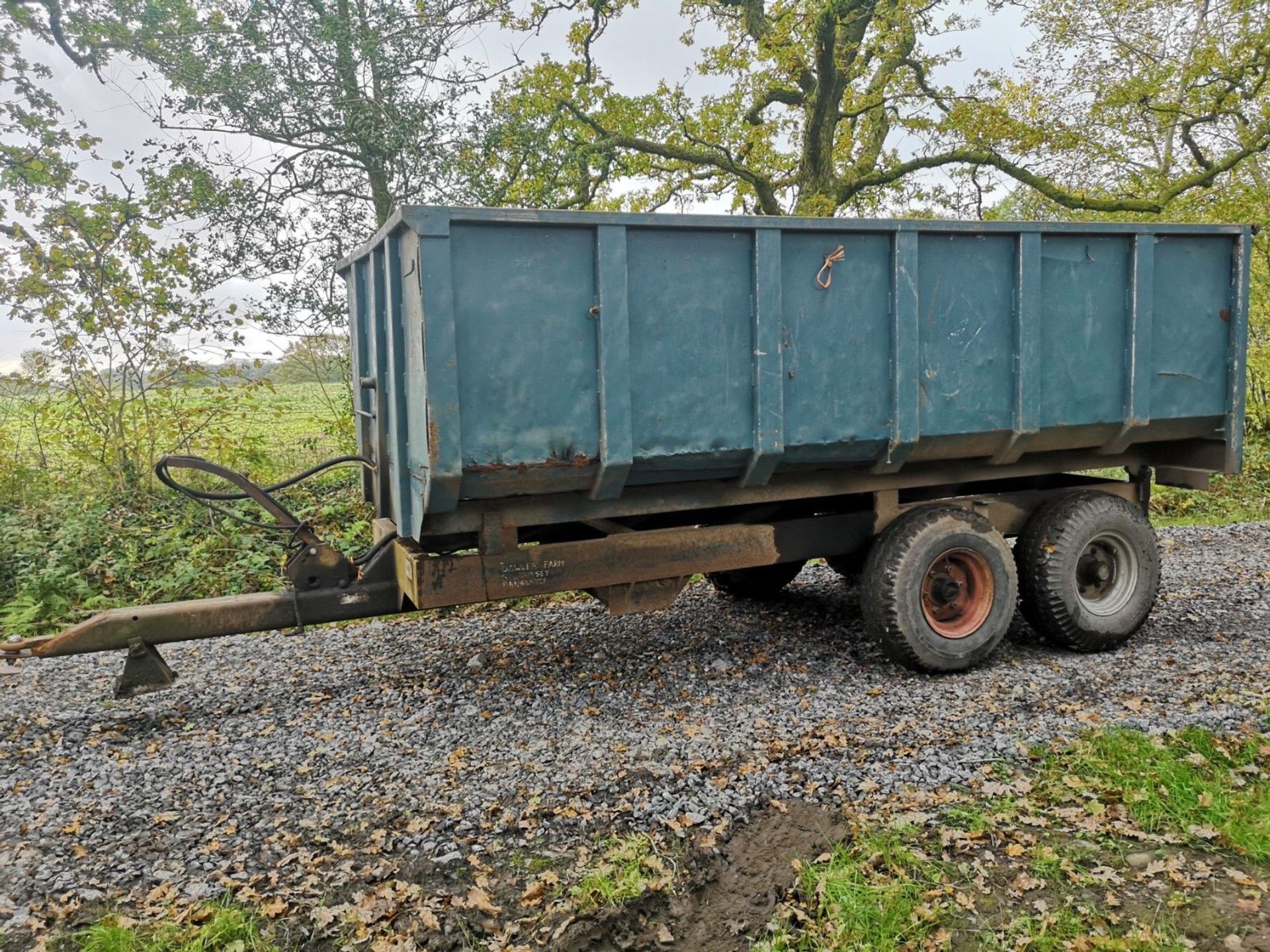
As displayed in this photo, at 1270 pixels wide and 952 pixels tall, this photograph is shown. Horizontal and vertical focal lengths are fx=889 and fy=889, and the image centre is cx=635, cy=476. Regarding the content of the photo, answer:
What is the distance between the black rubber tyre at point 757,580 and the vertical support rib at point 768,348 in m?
2.16

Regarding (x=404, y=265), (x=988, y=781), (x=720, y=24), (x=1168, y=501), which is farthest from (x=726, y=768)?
(x=720, y=24)

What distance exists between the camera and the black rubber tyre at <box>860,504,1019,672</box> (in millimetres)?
5000

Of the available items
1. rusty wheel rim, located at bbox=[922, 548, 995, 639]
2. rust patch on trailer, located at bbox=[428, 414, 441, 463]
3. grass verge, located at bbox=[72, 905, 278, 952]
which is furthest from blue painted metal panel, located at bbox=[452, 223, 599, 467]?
rusty wheel rim, located at bbox=[922, 548, 995, 639]

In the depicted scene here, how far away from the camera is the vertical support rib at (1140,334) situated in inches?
205

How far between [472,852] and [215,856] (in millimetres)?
948

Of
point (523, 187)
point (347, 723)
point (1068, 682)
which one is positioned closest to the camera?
point (347, 723)

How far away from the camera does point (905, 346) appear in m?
4.75

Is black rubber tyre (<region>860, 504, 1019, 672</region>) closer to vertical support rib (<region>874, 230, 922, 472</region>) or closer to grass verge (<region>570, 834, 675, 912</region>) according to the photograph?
vertical support rib (<region>874, 230, 922, 472</region>)

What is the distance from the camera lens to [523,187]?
10938mm

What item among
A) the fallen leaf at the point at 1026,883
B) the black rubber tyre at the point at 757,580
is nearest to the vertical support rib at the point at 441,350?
the fallen leaf at the point at 1026,883

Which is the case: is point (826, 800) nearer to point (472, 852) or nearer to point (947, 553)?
point (472, 852)

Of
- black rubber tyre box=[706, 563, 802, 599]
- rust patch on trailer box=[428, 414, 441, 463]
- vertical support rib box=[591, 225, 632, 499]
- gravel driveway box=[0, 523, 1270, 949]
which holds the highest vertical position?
vertical support rib box=[591, 225, 632, 499]

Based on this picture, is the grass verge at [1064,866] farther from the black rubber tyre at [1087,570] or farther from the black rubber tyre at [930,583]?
the black rubber tyre at [1087,570]

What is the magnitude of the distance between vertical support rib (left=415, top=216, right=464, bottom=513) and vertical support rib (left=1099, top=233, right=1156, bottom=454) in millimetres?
3968
